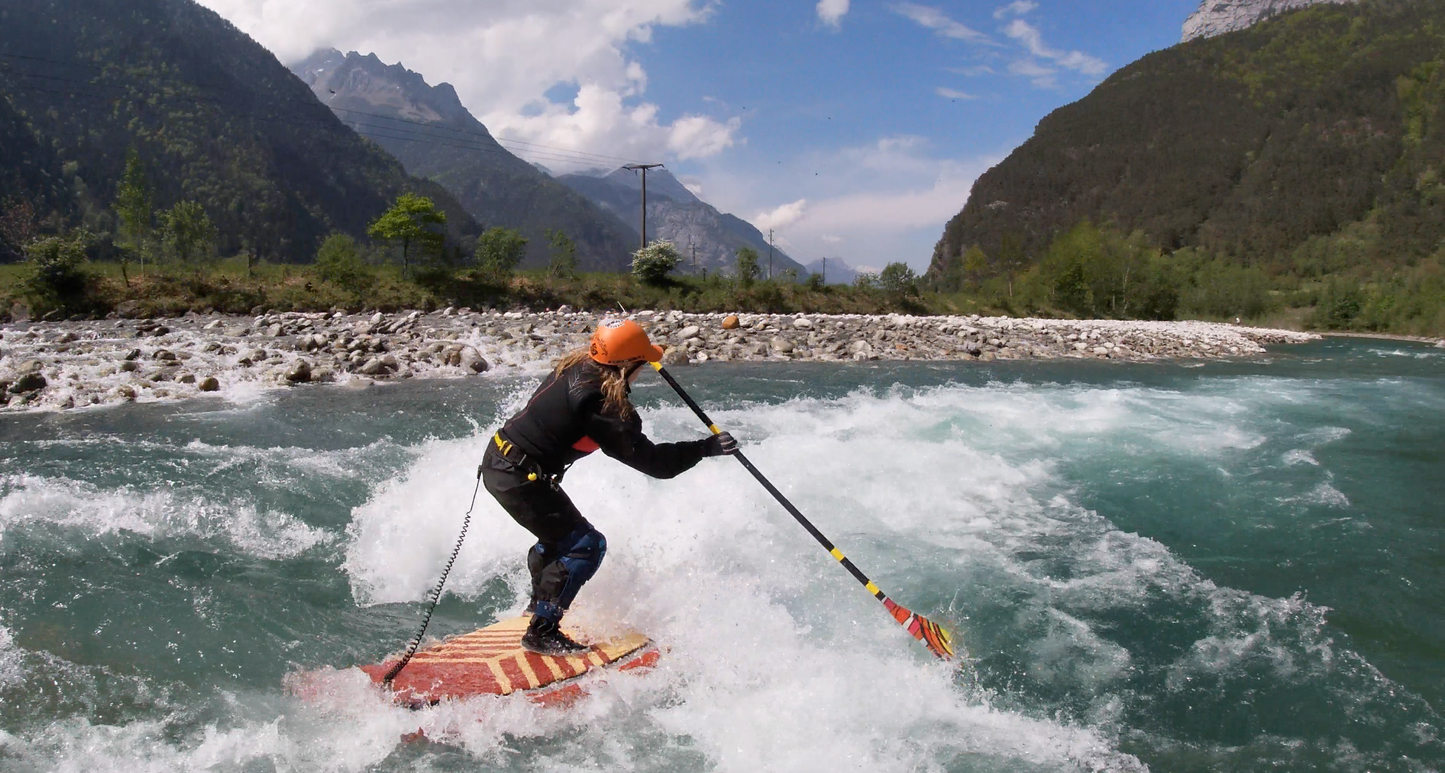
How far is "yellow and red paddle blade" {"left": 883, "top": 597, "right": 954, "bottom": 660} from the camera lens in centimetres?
484

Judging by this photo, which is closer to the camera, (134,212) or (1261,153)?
(134,212)

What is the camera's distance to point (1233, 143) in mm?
128625

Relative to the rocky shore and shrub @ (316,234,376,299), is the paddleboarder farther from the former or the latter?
shrub @ (316,234,376,299)

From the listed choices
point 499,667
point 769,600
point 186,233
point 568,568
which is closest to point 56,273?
point 186,233

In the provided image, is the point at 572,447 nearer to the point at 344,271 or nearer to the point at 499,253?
the point at 344,271

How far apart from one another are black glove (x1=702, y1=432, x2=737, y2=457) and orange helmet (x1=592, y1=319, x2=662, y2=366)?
0.62m

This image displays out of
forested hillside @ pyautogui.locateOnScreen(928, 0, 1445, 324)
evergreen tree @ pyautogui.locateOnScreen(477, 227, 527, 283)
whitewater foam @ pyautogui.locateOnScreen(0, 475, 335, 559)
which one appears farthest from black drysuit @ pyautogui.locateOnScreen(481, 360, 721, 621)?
forested hillside @ pyautogui.locateOnScreen(928, 0, 1445, 324)

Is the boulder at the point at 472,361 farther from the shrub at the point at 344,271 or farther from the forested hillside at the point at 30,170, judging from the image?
the forested hillside at the point at 30,170

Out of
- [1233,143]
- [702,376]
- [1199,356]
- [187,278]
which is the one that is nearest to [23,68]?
[187,278]

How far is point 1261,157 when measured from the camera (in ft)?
405

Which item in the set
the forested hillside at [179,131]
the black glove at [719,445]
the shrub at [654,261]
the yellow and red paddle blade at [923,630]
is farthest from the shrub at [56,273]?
the forested hillside at [179,131]

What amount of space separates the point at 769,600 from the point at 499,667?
6.83ft

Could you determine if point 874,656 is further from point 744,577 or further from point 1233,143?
point 1233,143

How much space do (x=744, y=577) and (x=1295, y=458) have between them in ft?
30.5
